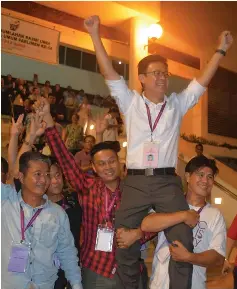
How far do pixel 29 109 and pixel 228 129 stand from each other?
8.66m

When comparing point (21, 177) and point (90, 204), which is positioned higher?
point (21, 177)

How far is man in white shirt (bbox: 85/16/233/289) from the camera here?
8.66ft

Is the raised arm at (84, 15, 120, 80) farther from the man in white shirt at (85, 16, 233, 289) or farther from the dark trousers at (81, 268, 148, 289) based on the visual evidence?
the dark trousers at (81, 268, 148, 289)

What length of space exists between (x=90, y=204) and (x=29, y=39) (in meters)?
5.02

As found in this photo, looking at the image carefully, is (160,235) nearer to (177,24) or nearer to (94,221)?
(94,221)

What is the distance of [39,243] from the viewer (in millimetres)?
2580

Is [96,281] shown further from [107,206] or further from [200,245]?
[200,245]

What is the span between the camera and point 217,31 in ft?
40.2

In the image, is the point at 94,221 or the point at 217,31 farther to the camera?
the point at 217,31

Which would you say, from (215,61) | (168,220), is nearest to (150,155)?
(168,220)

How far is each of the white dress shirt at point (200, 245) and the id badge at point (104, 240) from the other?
12.8 inches

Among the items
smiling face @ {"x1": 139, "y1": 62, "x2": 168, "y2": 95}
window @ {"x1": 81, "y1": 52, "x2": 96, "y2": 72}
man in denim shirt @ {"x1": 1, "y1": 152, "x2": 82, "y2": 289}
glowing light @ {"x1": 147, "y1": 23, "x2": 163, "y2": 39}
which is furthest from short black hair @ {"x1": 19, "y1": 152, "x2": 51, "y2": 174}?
window @ {"x1": 81, "y1": 52, "x2": 96, "y2": 72}

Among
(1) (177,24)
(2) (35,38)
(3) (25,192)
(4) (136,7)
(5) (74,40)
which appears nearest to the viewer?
(3) (25,192)

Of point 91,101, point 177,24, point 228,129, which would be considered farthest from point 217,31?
point 91,101
